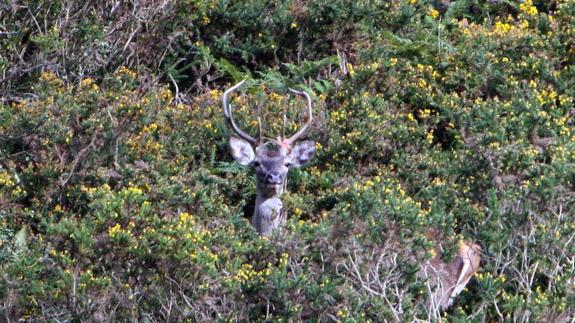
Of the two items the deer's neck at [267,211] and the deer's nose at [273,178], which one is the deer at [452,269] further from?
the deer's nose at [273,178]

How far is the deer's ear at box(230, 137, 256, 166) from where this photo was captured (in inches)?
495

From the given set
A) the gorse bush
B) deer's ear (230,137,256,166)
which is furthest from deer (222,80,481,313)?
the gorse bush

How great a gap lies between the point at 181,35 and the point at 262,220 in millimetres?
3806

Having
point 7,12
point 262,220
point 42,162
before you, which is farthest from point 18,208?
point 7,12

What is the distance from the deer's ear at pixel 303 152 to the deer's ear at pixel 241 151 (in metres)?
0.35

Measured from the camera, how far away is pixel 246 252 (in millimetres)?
11289

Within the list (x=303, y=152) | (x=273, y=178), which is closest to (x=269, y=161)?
(x=273, y=178)

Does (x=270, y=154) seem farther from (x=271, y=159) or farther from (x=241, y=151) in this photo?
(x=241, y=151)

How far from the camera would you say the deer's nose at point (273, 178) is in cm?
1224

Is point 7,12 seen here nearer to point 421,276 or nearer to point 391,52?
point 391,52

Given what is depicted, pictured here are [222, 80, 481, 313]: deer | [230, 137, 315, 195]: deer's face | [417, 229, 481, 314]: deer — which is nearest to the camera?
[417, 229, 481, 314]: deer

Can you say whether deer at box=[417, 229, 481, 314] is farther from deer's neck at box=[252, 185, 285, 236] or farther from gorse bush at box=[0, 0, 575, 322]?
deer's neck at box=[252, 185, 285, 236]

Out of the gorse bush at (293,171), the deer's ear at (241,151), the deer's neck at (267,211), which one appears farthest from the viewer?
the deer's ear at (241,151)

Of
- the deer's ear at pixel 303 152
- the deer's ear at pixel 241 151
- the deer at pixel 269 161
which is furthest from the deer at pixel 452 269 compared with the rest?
the deer's ear at pixel 241 151
